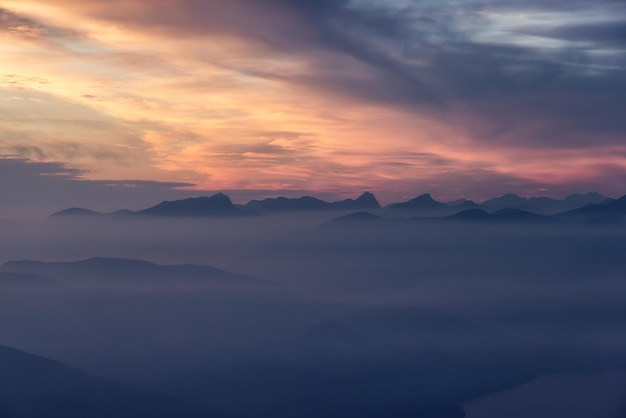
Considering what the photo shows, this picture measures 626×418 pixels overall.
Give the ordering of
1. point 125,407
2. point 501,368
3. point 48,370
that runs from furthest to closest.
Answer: point 501,368, point 48,370, point 125,407

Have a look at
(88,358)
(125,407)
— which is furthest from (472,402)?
(88,358)

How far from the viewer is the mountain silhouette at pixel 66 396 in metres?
131

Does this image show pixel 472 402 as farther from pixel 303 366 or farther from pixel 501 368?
pixel 303 366

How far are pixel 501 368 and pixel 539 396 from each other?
2729 cm

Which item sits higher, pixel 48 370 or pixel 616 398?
pixel 48 370

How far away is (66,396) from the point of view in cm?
13525

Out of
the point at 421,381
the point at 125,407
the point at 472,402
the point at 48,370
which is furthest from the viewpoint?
the point at 421,381

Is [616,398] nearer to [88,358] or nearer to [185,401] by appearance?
[185,401]

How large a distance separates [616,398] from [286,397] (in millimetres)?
86299

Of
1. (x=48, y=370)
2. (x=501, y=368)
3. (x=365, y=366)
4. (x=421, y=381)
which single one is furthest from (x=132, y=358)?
(x=501, y=368)

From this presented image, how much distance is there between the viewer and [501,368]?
188 meters

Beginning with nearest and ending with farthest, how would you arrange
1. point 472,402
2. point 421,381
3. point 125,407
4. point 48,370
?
point 125,407
point 48,370
point 472,402
point 421,381

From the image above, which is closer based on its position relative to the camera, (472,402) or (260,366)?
(472,402)

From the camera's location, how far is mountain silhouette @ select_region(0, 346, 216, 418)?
130625 millimetres
